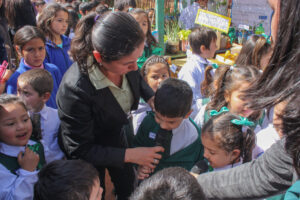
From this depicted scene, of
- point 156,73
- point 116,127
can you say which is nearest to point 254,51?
point 156,73

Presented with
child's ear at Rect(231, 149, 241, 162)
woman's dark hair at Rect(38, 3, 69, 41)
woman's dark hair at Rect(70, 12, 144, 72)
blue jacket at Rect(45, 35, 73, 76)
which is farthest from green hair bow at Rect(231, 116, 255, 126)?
woman's dark hair at Rect(38, 3, 69, 41)

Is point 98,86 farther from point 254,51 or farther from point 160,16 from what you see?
point 160,16

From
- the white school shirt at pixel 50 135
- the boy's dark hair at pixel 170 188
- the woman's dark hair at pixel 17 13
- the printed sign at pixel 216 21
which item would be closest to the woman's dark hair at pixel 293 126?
→ the boy's dark hair at pixel 170 188

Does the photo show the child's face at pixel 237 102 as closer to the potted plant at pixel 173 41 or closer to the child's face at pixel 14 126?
the child's face at pixel 14 126

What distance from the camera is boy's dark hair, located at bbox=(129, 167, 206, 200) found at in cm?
91

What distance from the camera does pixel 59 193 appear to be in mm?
1160

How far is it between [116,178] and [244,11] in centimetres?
499

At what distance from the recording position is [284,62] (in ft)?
2.53

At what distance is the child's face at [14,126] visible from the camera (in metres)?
1.56

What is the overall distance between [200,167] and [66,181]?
0.84m

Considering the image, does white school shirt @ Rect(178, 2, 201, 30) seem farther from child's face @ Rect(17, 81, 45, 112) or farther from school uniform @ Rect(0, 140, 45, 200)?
school uniform @ Rect(0, 140, 45, 200)

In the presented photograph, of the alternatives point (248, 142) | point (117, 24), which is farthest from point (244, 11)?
point (117, 24)

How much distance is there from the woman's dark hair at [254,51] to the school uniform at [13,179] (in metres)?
2.41

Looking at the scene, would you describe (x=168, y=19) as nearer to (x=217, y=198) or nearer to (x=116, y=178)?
(x=116, y=178)
